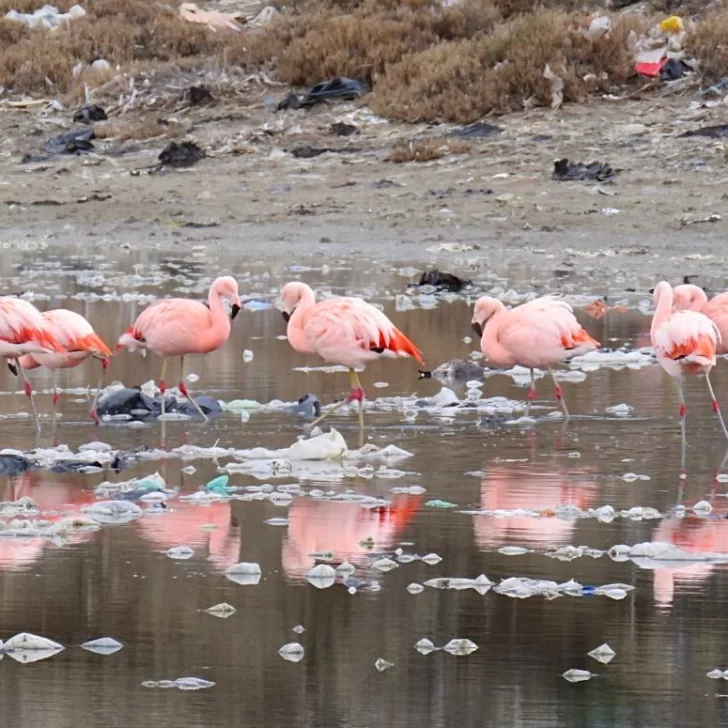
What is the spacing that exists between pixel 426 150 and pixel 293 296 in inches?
377

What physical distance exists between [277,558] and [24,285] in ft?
33.0

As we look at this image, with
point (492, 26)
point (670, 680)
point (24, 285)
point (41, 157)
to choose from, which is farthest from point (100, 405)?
point (492, 26)

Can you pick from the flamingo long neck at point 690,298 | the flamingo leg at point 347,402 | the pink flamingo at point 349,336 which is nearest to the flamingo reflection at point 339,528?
the flamingo leg at point 347,402

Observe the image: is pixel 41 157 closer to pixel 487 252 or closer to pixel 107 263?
pixel 107 263

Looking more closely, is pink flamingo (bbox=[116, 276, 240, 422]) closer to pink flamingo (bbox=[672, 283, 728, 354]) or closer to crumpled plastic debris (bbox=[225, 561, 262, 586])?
pink flamingo (bbox=[672, 283, 728, 354])

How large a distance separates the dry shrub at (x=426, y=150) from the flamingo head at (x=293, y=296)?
947 centimetres

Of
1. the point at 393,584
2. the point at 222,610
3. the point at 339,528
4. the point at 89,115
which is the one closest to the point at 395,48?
the point at 89,115

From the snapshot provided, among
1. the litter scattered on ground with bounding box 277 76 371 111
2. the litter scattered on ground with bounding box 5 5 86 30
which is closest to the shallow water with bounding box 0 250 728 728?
the litter scattered on ground with bounding box 277 76 371 111

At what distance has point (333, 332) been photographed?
9594 mm

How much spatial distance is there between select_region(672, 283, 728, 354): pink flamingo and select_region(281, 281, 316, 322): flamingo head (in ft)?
6.37

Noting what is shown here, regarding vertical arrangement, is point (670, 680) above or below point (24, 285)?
below

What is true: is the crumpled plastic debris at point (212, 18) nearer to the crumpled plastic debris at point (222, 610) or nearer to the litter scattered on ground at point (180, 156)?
A: the litter scattered on ground at point (180, 156)

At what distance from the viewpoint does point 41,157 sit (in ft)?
70.8

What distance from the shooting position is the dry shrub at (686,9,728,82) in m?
20.4
